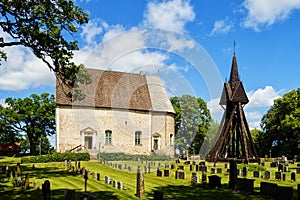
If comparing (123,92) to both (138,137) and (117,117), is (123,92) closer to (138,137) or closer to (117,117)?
(117,117)

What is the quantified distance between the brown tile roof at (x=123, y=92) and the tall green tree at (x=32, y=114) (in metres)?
5.53

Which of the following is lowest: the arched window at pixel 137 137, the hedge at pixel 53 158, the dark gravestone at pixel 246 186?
the hedge at pixel 53 158

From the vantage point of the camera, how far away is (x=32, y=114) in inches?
1426

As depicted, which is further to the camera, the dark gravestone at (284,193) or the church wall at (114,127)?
the church wall at (114,127)

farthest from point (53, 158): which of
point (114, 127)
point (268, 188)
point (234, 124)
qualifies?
point (268, 188)

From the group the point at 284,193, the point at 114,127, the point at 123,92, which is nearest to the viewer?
the point at 284,193

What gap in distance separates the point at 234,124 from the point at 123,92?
13.6 metres

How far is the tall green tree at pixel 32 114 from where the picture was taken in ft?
118

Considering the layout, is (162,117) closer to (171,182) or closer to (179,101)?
(179,101)

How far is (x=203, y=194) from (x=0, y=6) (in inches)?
478

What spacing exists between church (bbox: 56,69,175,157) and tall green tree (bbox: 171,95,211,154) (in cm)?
454

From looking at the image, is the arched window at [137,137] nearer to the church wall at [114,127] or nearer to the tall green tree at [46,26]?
the church wall at [114,127]

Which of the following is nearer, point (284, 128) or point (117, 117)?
point (117, 117)

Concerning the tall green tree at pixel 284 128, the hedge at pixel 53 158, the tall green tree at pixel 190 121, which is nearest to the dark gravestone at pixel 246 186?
the hedge at pixel 53 158
